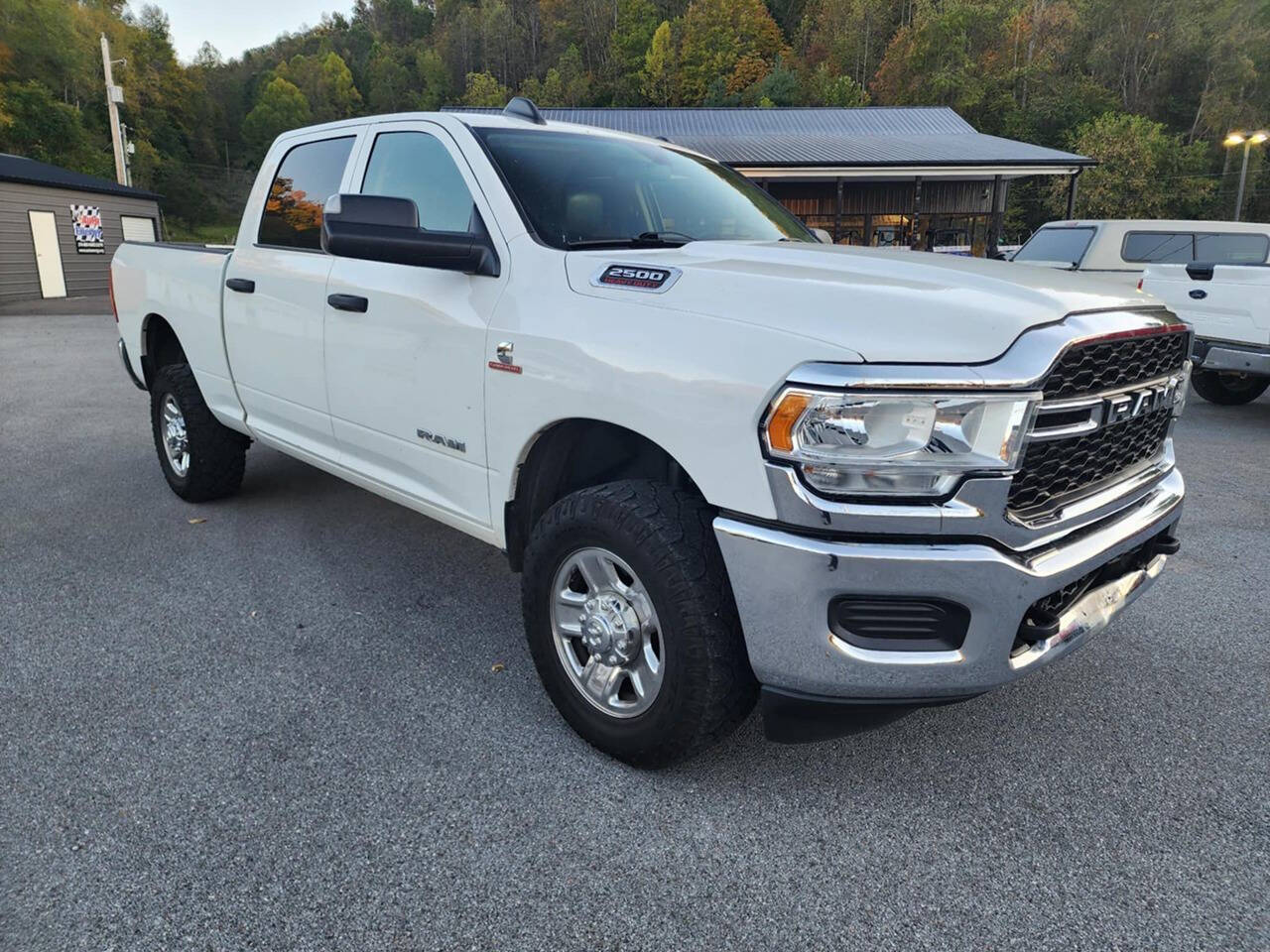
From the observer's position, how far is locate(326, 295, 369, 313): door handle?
3.30m

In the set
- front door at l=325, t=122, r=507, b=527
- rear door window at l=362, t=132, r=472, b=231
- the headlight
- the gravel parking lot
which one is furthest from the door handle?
the headlight

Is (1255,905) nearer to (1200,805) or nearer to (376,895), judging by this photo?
(1200,805)

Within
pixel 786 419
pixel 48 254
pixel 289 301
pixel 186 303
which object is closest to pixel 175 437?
pixel 186 303

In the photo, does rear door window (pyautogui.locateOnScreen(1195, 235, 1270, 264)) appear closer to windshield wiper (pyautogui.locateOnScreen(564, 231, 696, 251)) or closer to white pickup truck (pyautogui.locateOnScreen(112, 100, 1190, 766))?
white pickup truck (pyautogui.locateOnScreen(112, 100, 1190, 766))

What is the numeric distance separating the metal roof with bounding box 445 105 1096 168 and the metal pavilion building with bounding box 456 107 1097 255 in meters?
0.03

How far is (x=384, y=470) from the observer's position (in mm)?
3438

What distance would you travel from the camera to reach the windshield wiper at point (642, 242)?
2.90 m

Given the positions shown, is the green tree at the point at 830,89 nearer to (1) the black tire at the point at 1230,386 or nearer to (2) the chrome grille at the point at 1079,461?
(1) the black tire at the point at 1230,386

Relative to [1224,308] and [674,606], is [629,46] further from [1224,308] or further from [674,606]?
[674,606]

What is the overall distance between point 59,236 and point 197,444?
1030 inches

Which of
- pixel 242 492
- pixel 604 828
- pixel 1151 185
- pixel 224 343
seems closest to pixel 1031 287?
pixel 604 828

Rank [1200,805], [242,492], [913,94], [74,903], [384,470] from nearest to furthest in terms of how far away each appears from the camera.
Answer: [74,903] < [1200,805] < [384,470] < [242,492] < [913,94]

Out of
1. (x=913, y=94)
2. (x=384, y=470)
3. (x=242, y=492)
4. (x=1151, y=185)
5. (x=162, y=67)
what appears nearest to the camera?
(x=384, y=470)

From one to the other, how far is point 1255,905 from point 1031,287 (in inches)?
60.7
